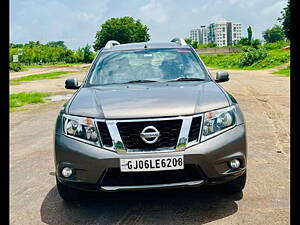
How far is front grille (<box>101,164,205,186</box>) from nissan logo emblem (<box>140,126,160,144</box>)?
26 cm

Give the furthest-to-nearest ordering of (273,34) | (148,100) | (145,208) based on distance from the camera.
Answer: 1. (273,34)
2. (145,208)
3. (148,100)

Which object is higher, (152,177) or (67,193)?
(152,177)

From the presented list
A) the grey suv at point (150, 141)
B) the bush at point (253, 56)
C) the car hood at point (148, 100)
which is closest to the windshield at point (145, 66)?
the car hood at point (148, 100)

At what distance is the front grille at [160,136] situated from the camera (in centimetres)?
317

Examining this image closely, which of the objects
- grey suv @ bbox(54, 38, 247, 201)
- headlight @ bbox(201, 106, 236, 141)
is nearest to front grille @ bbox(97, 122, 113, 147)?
grey suv @ bbox(54, 38, 247, 201)

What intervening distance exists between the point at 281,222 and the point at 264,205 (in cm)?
36

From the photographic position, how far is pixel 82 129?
332cm

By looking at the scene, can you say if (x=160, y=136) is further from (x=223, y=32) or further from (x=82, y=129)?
(x=223, y=32)

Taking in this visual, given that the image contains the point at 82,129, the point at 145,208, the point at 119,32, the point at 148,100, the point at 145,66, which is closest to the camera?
the point at 82,129

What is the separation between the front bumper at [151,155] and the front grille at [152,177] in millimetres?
26

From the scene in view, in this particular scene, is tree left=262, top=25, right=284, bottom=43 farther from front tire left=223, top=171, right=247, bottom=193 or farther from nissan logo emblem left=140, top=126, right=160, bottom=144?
nissan logo emblem left=140, top=126, right=160, bottom=144

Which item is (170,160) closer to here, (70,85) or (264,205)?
(264,205)

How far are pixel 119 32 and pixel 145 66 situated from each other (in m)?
103

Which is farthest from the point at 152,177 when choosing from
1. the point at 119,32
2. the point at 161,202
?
the point at 119,32
